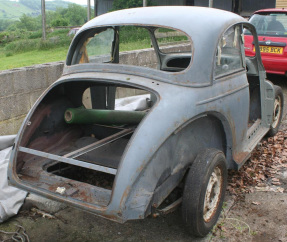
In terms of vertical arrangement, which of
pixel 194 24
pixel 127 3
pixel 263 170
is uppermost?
pixel 127 3

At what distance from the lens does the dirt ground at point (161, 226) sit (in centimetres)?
340

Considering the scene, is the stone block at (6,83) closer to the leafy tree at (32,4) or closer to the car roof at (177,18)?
the car roof at (177,18)

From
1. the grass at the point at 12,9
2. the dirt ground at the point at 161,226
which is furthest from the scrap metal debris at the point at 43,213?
the grass at the point at 12,9

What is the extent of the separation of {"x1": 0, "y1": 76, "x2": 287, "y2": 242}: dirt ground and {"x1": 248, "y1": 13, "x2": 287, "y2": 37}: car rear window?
518 cm

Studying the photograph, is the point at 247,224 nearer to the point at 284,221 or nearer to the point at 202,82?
the point at 284,221

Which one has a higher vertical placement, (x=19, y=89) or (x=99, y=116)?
(x=19, y=89)

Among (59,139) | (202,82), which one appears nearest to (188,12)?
(202,82)

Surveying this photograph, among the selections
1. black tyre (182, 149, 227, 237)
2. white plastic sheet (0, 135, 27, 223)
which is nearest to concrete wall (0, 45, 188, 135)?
white plastic sheet (0, 135, 27, 223)

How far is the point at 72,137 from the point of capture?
165 inches

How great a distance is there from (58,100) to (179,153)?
4.80ft

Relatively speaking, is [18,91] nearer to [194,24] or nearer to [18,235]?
[18,235]

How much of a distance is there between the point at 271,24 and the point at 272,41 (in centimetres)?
54

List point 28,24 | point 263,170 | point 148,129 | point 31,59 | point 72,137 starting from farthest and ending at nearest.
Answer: point 28,24
point 31,59
point 263,170
point 72,137
point 148,129

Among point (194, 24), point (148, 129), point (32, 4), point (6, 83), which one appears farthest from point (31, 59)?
point (32, 4)
